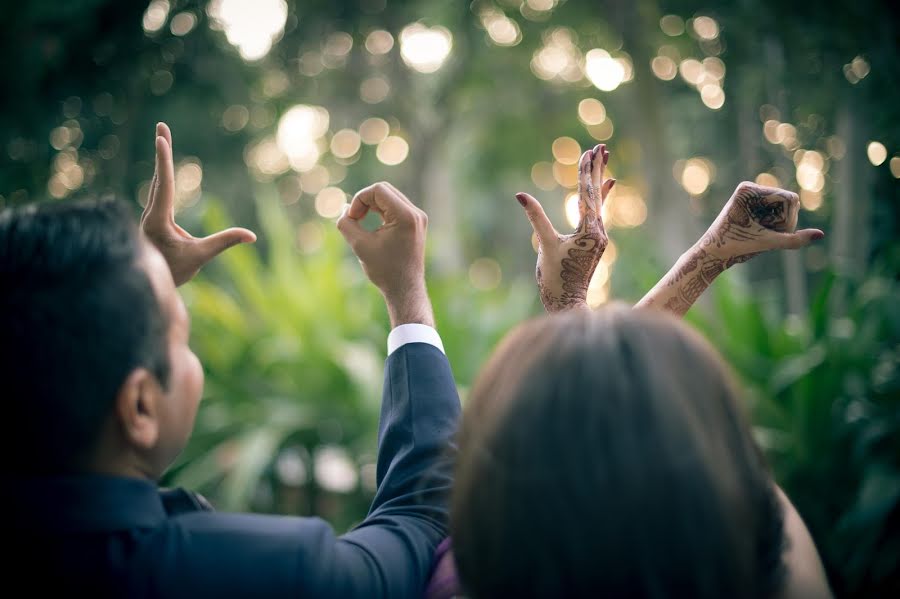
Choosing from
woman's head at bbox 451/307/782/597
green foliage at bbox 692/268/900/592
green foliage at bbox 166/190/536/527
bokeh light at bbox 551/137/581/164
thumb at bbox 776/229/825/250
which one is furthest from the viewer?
bokeh light at bbox 551/137/581/164

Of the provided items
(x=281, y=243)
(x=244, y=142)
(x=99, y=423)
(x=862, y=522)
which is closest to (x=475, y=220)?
(x=244, y=142)

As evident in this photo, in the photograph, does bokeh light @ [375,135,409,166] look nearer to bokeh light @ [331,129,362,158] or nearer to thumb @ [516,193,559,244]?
bokeh light @ [331,129,362,158]

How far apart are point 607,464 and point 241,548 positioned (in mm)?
409

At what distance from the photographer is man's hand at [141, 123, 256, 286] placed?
44.9 inches

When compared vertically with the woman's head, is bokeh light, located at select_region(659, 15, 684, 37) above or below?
above

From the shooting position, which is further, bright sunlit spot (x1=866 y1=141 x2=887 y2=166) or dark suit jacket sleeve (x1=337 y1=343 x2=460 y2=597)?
bright sunlit spot (x1=866 y1=141 x2=887 y2=166)

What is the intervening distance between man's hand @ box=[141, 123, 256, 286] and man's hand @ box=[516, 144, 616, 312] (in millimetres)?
479

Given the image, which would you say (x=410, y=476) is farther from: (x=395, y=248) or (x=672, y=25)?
(x=672, y=25)

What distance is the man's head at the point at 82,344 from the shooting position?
74 centimetres

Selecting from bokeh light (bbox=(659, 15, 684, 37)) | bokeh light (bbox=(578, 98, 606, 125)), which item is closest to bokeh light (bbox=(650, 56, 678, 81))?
bokeh light (bbox=(659, 15, 684, 37))

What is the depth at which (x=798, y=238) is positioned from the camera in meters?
1.03

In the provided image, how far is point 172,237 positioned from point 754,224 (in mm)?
928

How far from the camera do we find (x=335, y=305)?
13.0ft

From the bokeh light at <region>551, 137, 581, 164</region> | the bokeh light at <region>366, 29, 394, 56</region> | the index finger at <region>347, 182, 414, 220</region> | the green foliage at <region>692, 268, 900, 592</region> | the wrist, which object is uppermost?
the bokeh light at <region>366, 29, 394, 56</region>
